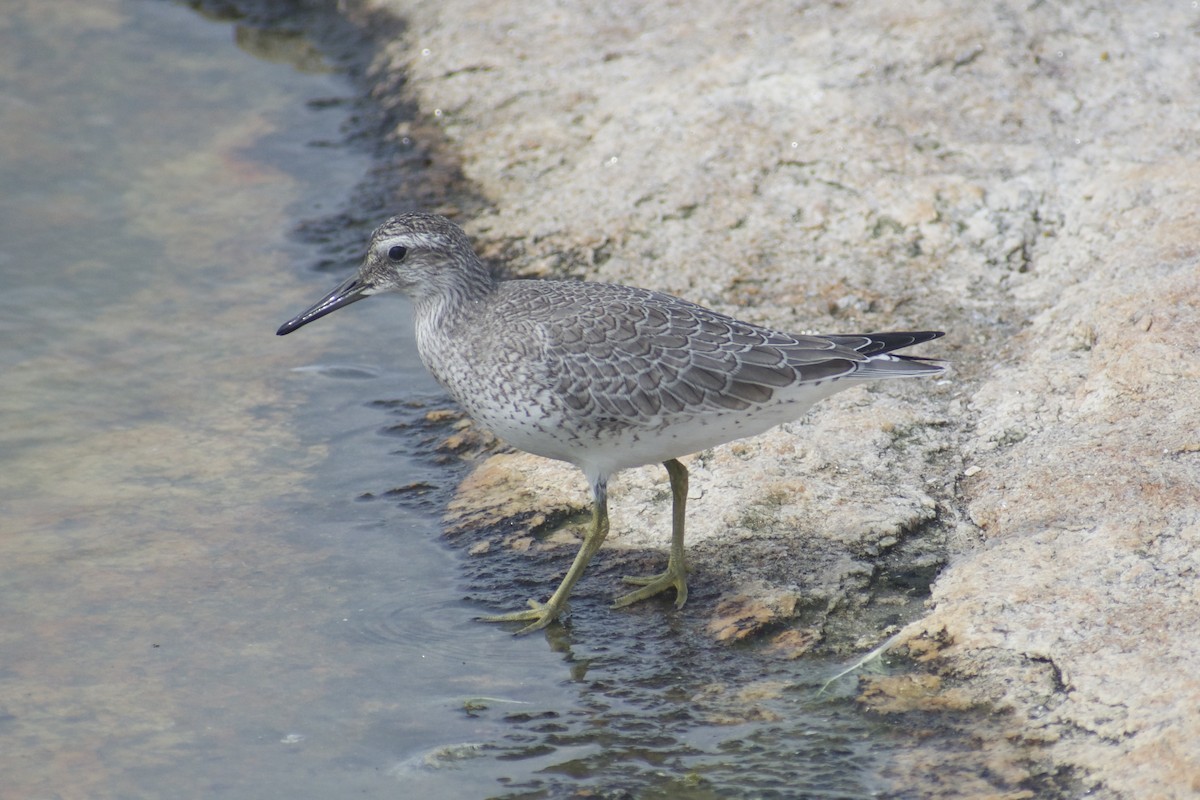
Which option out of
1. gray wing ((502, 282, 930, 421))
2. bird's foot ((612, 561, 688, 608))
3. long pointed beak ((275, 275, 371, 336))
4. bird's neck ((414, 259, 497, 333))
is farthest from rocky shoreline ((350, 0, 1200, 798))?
long pointed beak ((275, 275, 371, 336))

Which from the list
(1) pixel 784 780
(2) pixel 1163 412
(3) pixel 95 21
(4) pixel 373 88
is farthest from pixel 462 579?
(3) pixel 95 21

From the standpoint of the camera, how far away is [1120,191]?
816 cm

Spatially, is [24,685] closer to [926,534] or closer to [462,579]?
[462,579]

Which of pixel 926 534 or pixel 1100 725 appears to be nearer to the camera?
pixel 1100 725

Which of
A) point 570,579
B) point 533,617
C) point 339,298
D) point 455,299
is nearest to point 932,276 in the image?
point 455,299

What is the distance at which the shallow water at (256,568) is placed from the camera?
211 inches

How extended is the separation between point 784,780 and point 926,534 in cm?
173

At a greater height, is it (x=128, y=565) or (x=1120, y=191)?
(x=1120, y=191)

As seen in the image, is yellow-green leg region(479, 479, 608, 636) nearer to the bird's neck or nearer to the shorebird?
the shorebird

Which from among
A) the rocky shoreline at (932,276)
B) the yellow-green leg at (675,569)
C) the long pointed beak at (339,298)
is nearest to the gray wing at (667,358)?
the yellow-green leg at (675,569)

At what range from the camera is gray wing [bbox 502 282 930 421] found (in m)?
6.01

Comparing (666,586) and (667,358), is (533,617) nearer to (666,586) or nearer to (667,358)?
(666,586)

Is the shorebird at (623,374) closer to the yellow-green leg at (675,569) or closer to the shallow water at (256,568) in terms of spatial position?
the yellow-green leg at (675,569)

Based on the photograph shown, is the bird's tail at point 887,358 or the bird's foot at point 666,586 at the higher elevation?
the bird's tail at point 887,358
